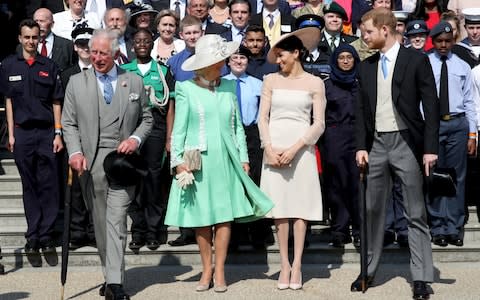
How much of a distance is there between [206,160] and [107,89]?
972mm

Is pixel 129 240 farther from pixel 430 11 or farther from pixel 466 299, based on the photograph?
pixel 430 11

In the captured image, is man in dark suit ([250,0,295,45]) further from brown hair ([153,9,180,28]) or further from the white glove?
the white glove

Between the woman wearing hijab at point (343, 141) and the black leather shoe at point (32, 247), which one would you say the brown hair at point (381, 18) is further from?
the black leather shoe at point (32, 247)

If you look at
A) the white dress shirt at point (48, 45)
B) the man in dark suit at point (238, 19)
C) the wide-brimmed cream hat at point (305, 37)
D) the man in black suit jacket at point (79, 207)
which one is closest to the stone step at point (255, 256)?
the man in black suit jacket at point (79, 207)

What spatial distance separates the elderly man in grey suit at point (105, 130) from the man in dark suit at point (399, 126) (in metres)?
1.78

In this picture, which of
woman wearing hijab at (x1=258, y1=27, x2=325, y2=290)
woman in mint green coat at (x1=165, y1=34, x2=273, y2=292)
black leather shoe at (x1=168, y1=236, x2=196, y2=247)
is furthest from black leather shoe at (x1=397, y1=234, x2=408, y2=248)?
black leather shoe at (x1=168, y1=236, x2=196, y2=247)

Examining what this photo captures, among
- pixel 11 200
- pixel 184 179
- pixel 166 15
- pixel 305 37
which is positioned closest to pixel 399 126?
pixel 305 37

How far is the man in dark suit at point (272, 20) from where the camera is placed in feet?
39.8

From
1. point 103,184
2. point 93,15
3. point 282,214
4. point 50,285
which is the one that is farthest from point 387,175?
point 93,15

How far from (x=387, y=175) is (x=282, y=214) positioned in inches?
36.1

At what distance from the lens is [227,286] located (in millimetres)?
9203

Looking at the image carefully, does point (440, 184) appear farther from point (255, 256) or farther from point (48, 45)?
point (48, 45)

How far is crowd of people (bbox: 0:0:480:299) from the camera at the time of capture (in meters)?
8.80

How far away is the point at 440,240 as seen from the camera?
10258mm
